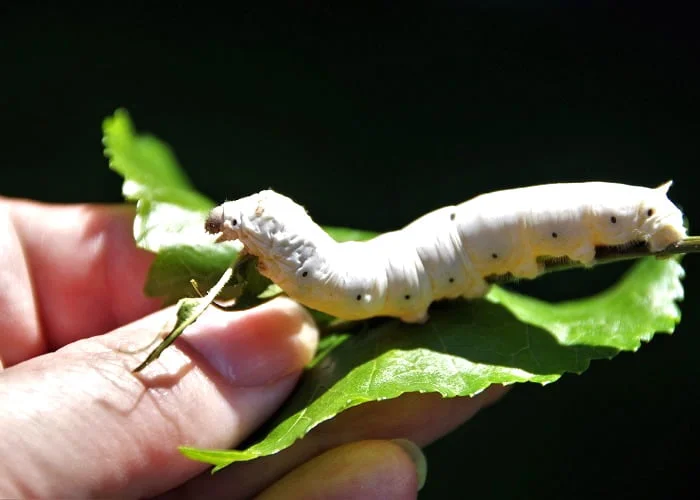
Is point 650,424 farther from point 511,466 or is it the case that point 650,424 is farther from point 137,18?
point 137,18

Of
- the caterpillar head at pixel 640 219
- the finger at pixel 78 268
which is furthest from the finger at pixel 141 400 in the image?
the caterpillar head at pixel 640 219

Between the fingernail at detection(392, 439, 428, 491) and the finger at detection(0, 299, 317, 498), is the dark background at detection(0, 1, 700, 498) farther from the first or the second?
the finger at detection(0, 299, 317, 498)

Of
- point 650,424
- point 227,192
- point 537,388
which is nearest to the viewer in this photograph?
point 650,424

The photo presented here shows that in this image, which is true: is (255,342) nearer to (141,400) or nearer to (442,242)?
(141,400)

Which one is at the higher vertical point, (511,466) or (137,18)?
(137,18)

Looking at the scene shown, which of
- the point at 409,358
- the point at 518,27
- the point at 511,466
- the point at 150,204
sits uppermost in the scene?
the point at 518,27

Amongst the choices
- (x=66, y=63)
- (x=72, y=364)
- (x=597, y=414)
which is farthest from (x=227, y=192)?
(x=72, y=364)

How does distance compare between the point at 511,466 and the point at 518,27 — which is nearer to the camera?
the point at 511,466
